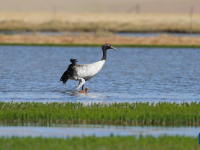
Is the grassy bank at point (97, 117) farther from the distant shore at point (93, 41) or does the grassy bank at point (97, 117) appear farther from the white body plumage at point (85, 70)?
the distant shore at point (93, 41)

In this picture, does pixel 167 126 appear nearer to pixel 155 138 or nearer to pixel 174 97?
pixel 155 138

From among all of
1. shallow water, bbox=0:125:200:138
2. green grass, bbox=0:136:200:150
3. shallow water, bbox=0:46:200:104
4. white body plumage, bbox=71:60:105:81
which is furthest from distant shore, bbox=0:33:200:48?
green grass, bbox=0:136:200:150

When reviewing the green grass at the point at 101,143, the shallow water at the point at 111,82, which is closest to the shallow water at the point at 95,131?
the green grass at the point at 101,143

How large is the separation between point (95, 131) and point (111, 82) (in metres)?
15.3

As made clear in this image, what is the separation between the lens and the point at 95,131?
50.9 ft

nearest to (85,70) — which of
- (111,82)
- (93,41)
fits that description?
(111,82)

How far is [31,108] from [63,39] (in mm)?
54728

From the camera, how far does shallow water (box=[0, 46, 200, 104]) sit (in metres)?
23.5

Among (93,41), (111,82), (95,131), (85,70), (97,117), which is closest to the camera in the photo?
(95,131)

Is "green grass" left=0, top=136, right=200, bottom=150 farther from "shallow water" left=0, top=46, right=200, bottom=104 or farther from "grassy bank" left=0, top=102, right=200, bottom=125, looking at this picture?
"shallow water" left=0, top=46, right=200, bottom=104

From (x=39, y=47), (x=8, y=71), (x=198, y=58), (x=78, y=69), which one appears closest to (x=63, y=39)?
(x=39, y=47)

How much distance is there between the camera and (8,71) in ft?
121

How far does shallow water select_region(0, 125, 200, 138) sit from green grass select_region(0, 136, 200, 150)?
0.85 m

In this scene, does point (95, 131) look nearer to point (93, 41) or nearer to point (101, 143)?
point (101, 143)
